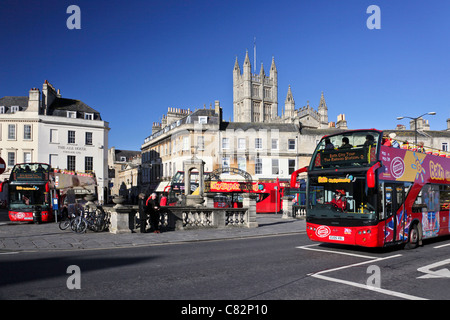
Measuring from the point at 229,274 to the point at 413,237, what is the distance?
720 cm

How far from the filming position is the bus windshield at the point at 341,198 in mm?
10547

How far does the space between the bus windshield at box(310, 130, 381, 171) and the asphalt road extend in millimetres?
2593

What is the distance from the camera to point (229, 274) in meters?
8.09

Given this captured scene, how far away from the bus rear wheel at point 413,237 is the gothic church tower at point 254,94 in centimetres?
10990

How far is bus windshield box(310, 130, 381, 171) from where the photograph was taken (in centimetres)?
1080

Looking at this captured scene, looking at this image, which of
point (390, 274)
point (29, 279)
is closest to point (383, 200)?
point (390, 274)

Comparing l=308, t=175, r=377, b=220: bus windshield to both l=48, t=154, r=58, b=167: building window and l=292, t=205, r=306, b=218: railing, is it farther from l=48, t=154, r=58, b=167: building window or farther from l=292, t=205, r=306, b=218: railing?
l=48, t=154, r=58, b=167: building window

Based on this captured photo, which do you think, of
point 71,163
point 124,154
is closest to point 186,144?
point 71,163

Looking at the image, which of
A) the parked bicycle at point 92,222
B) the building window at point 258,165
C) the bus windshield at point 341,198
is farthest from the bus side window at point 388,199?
the building window at point 258,165

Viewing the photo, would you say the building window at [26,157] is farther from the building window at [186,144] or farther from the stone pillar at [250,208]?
the stone pillar at [250,208]

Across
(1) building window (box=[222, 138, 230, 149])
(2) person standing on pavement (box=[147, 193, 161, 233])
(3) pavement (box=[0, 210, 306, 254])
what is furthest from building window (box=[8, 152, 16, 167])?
(2) person standing on pavement (box=[147, 193, 161, 233])

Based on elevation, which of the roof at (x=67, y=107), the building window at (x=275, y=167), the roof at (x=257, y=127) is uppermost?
the roof at (x=67, y=107)

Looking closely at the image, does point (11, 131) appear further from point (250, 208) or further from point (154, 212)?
point (250, 208)

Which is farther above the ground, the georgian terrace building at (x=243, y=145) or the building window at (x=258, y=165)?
the georgian terrace building at (x=243, y=145)
